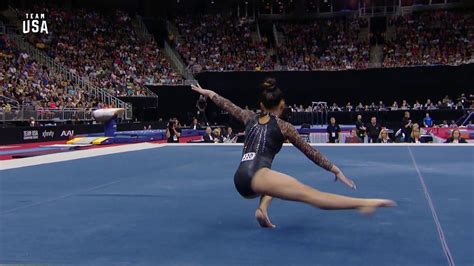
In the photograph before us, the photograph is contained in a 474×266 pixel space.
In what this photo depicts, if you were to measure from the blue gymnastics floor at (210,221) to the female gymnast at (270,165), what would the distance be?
328 millimetres

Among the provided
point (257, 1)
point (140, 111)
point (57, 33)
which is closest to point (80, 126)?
point (140, 111)

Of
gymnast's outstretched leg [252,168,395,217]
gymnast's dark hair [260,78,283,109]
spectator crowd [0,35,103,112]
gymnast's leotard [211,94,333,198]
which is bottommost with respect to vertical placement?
gymnast's outstretched leg [252,168,395,217]

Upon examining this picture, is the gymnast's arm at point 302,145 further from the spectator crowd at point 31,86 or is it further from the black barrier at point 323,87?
the black barrier at point 323,87

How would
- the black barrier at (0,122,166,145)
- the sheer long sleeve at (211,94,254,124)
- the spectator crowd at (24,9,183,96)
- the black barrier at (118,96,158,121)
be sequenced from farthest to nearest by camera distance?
the spectator crowd at (24,9,183,96) < the black barrier at (118,96,158,121) < the black barrier at (0,122,166,145) < the sheer long sleeve at (211,94,254,124)

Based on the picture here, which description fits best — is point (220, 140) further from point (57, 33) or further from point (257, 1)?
point (257, 1)

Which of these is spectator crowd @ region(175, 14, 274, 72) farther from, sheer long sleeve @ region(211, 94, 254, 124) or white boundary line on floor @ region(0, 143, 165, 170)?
sheer long sleeve @ region(211, 94, 254, 124)

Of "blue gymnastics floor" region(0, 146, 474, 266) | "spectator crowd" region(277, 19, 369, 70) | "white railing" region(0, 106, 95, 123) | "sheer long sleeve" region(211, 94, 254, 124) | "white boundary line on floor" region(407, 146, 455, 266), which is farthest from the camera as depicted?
"spectator crowd" region(277, 19, 369, 70)

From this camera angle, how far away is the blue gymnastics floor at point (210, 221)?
330cm

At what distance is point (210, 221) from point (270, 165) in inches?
38.3

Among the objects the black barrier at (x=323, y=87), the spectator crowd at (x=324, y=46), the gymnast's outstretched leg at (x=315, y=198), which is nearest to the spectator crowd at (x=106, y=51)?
the black barrier at (x=323, y=87)

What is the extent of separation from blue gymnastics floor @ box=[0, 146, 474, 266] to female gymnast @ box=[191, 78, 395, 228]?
1.08 feet

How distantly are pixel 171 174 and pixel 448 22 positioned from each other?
30.3 m

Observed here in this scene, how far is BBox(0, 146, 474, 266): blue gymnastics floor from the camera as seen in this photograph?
3297 mm

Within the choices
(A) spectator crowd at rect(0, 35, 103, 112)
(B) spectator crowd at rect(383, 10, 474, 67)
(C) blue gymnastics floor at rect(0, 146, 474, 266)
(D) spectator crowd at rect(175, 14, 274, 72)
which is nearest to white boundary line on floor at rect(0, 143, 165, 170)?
(C) blue gymnastics floor at rect(0, 146, 474, 266)
